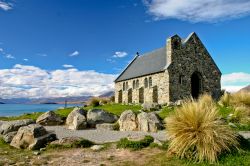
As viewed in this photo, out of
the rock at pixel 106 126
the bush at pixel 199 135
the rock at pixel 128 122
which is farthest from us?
the rock at pixel 106 126

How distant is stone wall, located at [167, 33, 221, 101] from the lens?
40.2 metres

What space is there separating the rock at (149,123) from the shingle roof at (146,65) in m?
22.2

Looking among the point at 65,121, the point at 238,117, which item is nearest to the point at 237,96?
the point at 238,117

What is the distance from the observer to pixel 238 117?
20.3 meters

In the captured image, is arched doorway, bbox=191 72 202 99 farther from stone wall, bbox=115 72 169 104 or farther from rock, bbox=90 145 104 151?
rock, bbox=90 145 104 151

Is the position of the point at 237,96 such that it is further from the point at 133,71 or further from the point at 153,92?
the point at 133,71

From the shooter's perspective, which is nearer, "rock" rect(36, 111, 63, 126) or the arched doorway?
"rock" rect(36, 111, 63, 126)

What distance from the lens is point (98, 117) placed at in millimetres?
22094

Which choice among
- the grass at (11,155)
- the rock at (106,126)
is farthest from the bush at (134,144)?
the rock at (106,126)

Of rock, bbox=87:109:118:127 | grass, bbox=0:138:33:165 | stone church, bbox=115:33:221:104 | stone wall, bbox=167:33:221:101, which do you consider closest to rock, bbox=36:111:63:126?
rock, bbox=87:109:118:127

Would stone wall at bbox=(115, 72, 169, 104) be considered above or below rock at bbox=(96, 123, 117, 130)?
above

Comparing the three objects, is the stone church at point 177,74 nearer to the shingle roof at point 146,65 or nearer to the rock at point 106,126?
the shingle roof at point 146,65

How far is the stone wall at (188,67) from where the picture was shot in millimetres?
40250

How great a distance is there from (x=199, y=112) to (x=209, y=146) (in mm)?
1381
